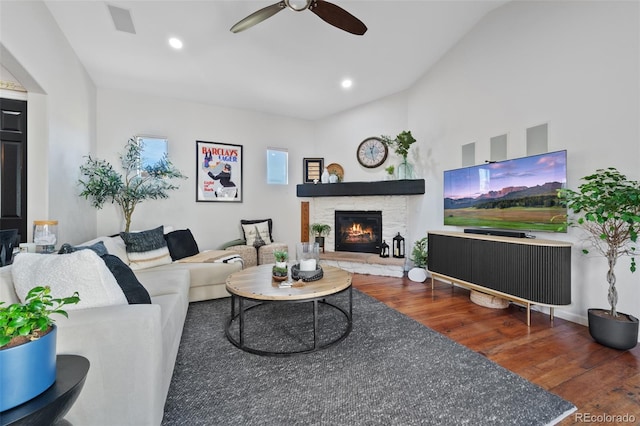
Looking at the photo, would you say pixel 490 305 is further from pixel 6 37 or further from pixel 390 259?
pixel 6 37

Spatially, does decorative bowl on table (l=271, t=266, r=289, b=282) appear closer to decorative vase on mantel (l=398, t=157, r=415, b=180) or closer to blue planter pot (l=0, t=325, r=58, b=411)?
blue planter pot (l=0, t=325, r=58, b=411)

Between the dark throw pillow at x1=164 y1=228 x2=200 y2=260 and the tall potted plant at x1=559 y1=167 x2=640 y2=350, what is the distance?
4.06m

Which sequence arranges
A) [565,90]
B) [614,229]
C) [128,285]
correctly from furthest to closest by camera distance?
[565,90] → [614,229] → [128,285]

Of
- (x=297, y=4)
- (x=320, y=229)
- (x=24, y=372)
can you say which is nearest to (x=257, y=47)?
(x=297, y=4)

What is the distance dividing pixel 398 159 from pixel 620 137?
8.48 ft

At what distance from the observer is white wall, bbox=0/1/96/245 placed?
200cm

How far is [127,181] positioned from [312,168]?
10.0 ft

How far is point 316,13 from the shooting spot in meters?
2.17

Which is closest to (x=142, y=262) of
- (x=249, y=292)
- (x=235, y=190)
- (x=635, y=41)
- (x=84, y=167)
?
(x=84, y=167)

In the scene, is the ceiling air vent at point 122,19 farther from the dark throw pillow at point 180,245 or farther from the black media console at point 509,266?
the black media console at point 509,266

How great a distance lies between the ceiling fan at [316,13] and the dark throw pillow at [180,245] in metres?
2.54

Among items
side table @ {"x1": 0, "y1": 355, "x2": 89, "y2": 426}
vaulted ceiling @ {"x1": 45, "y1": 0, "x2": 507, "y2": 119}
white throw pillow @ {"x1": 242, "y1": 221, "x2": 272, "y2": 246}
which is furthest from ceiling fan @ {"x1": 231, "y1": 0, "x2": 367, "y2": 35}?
white throw pillow @ {"x1": 242, "y1": 221, "x2": 272, "y2": 246}

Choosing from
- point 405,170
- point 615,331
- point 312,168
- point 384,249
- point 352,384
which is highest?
point 312,168

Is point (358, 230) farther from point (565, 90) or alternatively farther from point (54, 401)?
point (54, 401)
